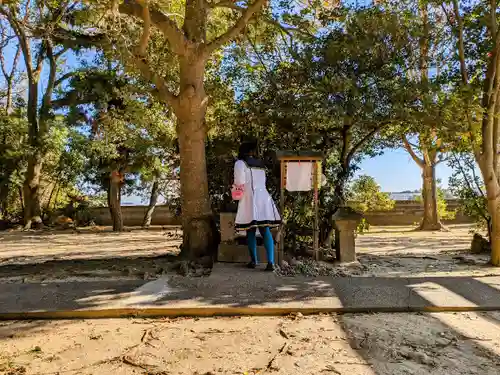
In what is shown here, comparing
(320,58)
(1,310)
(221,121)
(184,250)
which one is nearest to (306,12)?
(320,58)

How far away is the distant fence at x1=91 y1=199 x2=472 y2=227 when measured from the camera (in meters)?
22.0

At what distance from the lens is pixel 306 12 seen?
26.3 feet

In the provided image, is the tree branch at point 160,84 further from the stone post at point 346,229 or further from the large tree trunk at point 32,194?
the large tree trunk at point 32,194

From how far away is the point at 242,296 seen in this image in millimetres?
4746

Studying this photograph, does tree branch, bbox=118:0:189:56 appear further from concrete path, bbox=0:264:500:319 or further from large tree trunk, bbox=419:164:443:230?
large tree trunk, bbox=419:164:443:230

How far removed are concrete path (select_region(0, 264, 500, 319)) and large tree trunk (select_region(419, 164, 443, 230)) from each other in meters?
13.1

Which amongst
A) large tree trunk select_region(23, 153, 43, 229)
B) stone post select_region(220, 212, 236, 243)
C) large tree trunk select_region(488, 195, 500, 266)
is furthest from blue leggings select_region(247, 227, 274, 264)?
large tree trunk select_region(23, 153, 43, 229)

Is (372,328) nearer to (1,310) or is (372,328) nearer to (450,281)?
(450,281)

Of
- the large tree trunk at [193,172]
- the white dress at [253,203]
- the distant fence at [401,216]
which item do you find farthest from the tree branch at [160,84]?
the distant fence at [401,216]

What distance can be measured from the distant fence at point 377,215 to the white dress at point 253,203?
16383mm

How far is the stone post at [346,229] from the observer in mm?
6855

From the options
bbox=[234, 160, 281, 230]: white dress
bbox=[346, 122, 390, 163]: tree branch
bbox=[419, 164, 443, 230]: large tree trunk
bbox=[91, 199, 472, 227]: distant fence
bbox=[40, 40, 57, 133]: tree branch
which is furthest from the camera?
bbox=[91, 199, 472, 227]: distant fence

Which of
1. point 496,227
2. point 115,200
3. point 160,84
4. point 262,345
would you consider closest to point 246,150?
point 160,84

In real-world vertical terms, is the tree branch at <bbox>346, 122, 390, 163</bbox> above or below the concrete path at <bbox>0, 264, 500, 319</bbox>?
above
